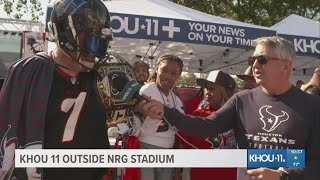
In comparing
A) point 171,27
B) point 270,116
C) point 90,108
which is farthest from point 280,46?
point 171,27

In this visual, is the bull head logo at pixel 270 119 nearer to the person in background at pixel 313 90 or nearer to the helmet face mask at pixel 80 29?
the helmet face mask at pixel 80 29

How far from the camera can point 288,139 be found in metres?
2.48

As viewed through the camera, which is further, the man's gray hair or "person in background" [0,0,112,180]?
the man's gray hair

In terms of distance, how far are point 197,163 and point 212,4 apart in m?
20.4

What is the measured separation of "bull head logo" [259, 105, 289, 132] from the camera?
8.29 ft

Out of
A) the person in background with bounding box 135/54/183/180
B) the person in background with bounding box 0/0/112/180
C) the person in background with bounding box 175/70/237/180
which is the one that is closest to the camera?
the person in background with bounding box 0/0/112/180

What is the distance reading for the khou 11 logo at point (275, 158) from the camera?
96.5 inches

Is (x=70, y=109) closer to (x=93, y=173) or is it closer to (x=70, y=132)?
(x=70, y=132)

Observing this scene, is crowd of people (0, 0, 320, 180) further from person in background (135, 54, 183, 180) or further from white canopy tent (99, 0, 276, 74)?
white canopy tent (99, 0, 276, 74)

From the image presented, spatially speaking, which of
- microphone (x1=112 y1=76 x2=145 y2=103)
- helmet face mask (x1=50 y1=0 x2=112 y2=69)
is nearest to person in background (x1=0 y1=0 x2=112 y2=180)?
helmet face mask (x1=50 y1=0 x2=112 y2=69)

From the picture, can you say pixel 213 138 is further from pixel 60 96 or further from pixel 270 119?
pixel 60 96

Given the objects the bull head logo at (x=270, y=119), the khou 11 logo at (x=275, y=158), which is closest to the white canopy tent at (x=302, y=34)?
the bull head logo at (x=270, y=119)

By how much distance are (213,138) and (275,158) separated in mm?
1425

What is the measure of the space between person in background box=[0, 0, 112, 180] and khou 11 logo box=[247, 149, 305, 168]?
0.87 metres
